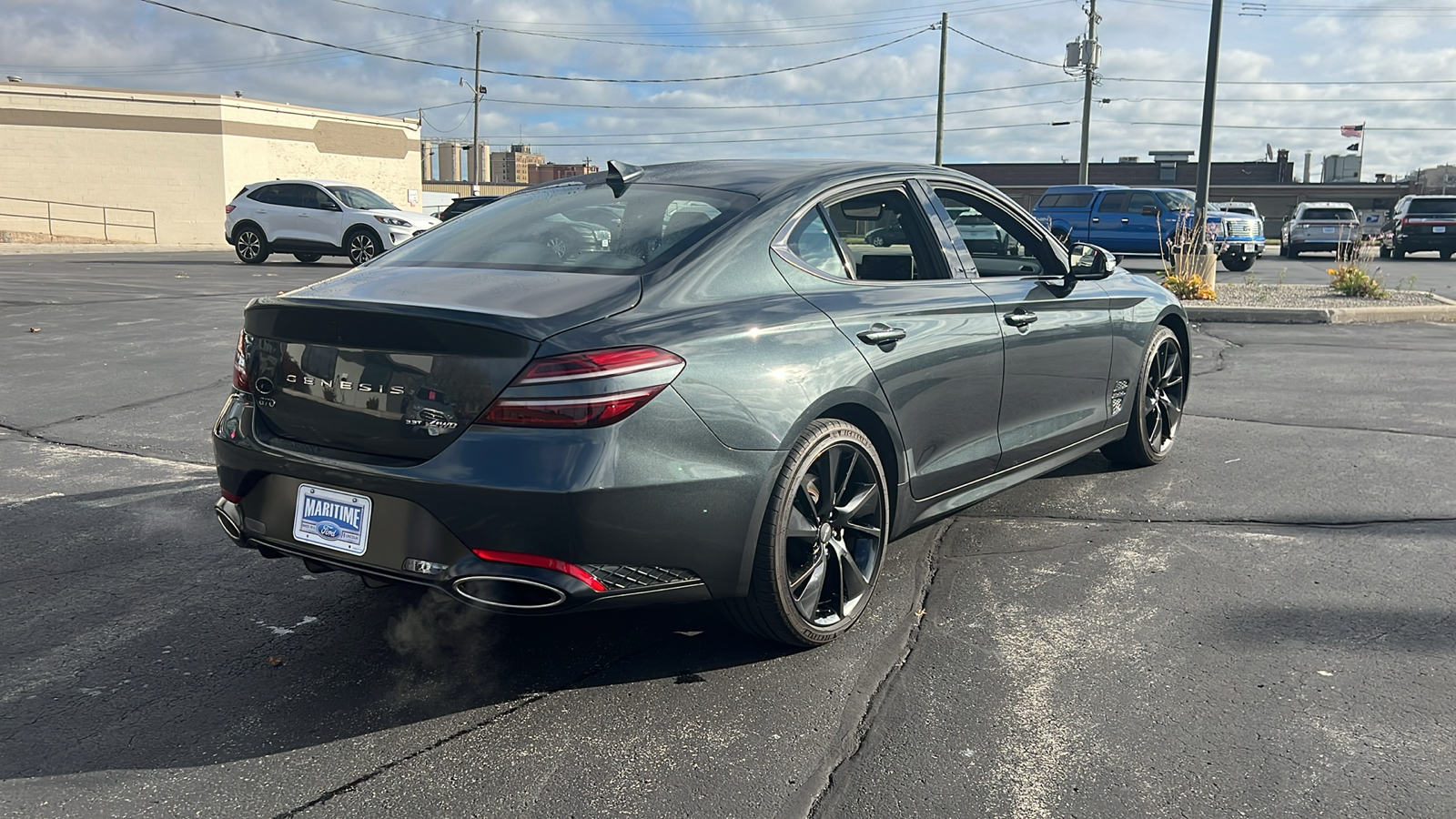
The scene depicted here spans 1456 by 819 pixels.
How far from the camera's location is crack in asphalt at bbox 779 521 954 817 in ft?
9.00

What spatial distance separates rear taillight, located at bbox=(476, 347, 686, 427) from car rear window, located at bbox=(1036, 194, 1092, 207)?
968 inches

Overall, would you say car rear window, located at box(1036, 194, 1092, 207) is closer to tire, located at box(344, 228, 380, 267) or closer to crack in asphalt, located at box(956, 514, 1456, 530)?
tire, located at box(344, 228, 380, 267)

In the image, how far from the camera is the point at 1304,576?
4.35 metres

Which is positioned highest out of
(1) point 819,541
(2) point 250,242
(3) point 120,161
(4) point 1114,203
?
(3) point 120,161

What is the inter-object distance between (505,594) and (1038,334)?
268 cm

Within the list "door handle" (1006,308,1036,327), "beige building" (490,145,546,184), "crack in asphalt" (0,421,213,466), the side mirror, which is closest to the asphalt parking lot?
"crack in asphalt" (0,421,213,466)

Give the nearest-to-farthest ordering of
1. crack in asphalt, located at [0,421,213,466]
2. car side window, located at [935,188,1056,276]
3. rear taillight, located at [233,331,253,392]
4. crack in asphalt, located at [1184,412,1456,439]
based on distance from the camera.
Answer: rear taillight, located at [233,331,253,392] < car side window, located at [935,188,1056,276] < crack in asphalt, located at [0,421,213,466] < crack in asphalt, located at [1184,412,1456,439]

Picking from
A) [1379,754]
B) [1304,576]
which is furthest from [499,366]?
[1304,576]

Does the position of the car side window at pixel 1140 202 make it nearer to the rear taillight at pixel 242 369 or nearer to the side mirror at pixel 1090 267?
the side mirror at pixel 1090 267

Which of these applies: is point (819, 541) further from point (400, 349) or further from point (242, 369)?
point (242, 369)

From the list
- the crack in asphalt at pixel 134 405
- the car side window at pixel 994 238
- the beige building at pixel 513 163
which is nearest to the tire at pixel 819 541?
the car side window at pixel 994 238

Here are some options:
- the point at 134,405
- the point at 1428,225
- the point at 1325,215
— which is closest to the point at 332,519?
the point at 134,405

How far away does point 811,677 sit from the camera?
136 inches

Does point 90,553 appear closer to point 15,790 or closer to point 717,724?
point 15,790
